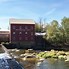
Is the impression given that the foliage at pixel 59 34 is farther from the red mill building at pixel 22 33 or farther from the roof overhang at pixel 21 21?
the roof overhang at pixel 21 21

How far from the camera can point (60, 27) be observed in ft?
322

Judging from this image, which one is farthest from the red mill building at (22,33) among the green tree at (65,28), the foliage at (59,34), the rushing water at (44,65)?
the rushing water at (44,65)

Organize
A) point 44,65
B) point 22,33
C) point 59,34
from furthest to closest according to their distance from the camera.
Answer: point 22,33
point 59,34
point 44,65

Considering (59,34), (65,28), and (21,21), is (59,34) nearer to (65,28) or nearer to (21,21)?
(65,28)

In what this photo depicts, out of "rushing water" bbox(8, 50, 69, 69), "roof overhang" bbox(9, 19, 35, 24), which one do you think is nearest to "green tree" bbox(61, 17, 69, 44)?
"roof overhang" bbox(9, 19, 35, 24)

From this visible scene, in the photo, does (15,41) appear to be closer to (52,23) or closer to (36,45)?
(36,45)

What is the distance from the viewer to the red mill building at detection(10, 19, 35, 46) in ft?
324

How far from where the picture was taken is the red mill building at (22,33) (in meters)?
98.6

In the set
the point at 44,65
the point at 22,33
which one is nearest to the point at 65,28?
the point at 22,33

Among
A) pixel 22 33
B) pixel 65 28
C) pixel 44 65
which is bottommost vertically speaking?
pixel 44 65

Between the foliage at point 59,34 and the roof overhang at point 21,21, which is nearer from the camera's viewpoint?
the foliage at point 59,34

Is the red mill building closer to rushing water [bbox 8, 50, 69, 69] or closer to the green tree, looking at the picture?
the green tree

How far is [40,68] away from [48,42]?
6667 centimetres

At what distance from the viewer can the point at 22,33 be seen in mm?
100188
